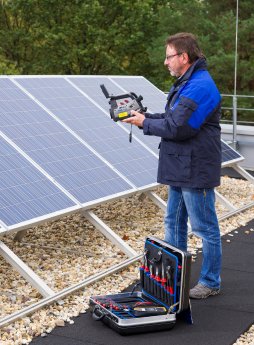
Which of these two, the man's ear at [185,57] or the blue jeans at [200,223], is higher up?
the man's ear at [185,57]

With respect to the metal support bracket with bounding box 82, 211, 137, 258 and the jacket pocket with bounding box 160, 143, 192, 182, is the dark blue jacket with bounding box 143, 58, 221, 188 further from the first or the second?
the metal support bracket with bounding box 82, 211, 137, 258

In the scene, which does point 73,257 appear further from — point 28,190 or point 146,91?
point 146,91

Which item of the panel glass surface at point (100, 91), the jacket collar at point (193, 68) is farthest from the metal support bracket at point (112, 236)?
the panel glass surface at point (100, 91)

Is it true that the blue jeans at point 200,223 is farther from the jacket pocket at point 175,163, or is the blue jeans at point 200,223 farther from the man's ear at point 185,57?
the man's ear at point 185,57

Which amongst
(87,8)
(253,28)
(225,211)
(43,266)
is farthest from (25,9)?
(43,266)

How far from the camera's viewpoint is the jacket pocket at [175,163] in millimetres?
5676

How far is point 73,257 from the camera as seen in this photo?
23.8ft

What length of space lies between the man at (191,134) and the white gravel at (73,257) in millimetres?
1003

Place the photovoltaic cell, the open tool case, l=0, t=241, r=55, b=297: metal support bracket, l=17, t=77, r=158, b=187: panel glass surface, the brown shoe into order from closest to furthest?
the open tool case
l=0, t=241, r=55, b=297: metal support bracket
the brown shoe
l=17, t=77, r=158, b=187: panel glass surface
the photovoltaic cell

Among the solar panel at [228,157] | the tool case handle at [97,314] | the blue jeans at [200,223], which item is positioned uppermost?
the blue jeans at [200,223]

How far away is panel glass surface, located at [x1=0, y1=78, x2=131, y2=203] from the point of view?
278 inches

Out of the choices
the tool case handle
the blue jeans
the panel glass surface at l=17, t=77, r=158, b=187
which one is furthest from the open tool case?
the panel glass surface at l=17, t=77, r=158, b=187

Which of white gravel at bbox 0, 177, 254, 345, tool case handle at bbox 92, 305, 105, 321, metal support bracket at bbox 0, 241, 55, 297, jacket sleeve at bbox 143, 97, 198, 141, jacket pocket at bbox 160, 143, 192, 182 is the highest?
jacket sleeve at bbox 143, 97, 198, 141

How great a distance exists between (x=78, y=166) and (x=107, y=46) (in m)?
Answer: 21.7
